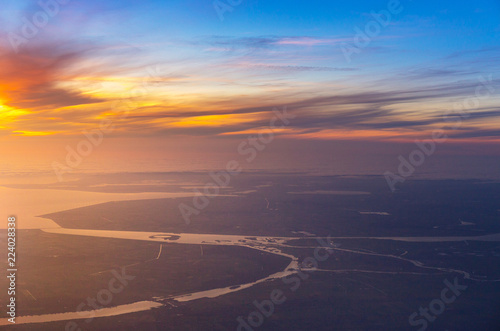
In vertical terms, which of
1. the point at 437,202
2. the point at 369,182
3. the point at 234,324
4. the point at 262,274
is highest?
the point at 369,182

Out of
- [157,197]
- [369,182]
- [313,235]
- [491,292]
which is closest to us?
[491,292]

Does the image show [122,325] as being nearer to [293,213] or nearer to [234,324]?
[234,324]

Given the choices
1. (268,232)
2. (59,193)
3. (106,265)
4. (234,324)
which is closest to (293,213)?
(268,232)

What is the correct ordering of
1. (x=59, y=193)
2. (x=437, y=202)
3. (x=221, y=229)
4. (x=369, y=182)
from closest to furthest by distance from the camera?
(x=221, y=229) < (x=437, y=202) < (x=59, y=193) < (x=369, y=182)

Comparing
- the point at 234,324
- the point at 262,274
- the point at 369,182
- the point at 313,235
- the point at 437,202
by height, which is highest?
the point at 369,182

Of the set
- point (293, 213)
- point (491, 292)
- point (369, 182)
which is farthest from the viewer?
point (369, 182)

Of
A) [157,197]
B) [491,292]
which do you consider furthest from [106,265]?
[157,197]

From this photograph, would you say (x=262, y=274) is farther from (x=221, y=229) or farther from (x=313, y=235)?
(x=221, y=229)

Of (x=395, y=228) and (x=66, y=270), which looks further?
(x=395, y=228)

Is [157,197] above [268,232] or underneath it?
above
